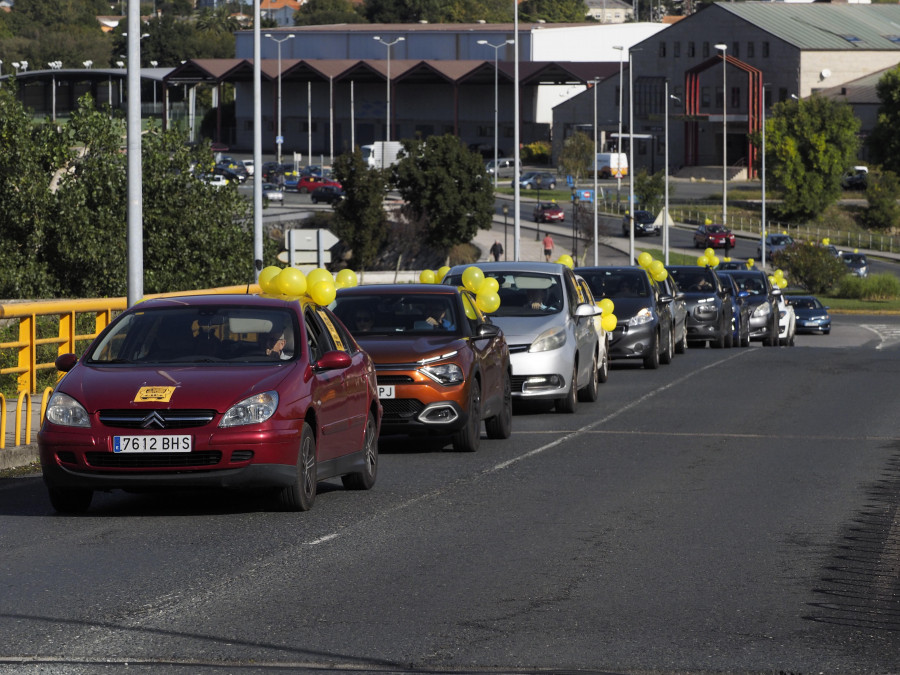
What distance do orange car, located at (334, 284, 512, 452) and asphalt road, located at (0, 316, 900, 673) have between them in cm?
37

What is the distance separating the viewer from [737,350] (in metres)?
33.4

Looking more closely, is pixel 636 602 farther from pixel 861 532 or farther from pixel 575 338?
pixel 575 338

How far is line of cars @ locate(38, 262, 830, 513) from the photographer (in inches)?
404

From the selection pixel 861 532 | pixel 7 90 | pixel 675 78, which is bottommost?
pixel 861 532

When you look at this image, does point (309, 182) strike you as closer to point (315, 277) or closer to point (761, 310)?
point (761, 310)

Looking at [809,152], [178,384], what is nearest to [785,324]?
[178,384]

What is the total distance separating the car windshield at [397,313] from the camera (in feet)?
50.4

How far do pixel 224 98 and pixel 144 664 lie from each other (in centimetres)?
15477

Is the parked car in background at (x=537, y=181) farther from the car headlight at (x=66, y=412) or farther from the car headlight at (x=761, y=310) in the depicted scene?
the car headlight at (x=66, y=412)

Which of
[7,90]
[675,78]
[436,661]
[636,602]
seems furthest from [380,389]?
[675,78]

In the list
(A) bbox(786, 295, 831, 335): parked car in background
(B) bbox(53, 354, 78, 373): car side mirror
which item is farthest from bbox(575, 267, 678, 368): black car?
(A) bbox(786, 295, 831, 335): parked car in background

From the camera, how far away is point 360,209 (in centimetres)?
7988

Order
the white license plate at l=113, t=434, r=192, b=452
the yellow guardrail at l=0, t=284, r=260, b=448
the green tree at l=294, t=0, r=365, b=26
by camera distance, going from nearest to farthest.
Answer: the white license plate at l=113, t=434, r=192, b=452 < the yellow guardrail at l=0, t=284, r=260, b=448 < the green tree at l=294, t=0, r=365, b=26

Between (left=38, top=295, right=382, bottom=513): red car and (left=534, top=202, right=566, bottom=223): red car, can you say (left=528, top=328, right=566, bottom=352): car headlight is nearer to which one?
(left=38, top=295, right=382, bottom=513): red car
